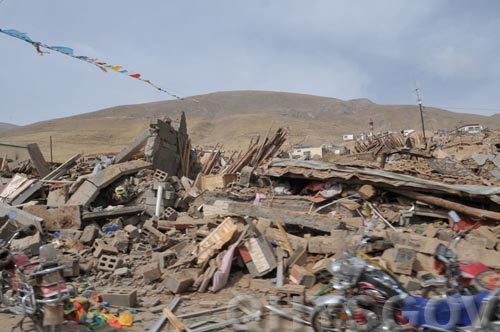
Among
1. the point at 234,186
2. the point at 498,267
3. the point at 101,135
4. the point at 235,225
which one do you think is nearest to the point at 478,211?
the point at 498,267

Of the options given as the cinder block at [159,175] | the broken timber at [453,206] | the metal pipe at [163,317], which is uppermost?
the cinder block at [159,175]

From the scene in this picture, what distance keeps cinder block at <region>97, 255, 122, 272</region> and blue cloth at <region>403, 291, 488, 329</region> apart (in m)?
5.52

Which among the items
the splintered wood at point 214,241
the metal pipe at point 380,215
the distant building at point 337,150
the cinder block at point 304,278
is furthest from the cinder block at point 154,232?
the distant building at point 337,150

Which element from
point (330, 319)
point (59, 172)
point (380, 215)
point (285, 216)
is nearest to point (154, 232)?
point (285, 216)

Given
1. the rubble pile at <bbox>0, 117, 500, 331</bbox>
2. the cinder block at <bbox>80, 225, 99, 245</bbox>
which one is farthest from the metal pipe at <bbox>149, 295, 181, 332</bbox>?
the cinder block at <bbox>80, 225, 99, 245</bbox>

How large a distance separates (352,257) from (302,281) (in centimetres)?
223

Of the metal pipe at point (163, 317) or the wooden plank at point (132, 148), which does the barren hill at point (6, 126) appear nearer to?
the wooden plank at point (132, 148)

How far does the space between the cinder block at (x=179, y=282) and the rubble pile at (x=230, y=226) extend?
0.02 m

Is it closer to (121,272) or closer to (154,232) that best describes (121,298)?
(121,272)

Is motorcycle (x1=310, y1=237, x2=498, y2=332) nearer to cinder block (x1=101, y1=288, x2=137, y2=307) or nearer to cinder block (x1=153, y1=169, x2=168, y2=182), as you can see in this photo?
cinder block (x1=101, y1=288, x2=137, y2=307)

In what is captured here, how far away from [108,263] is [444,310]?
6018 millimetres

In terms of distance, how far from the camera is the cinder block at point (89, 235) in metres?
9.38

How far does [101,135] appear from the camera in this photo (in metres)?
79.1

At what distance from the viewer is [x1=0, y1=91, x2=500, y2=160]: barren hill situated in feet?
246
